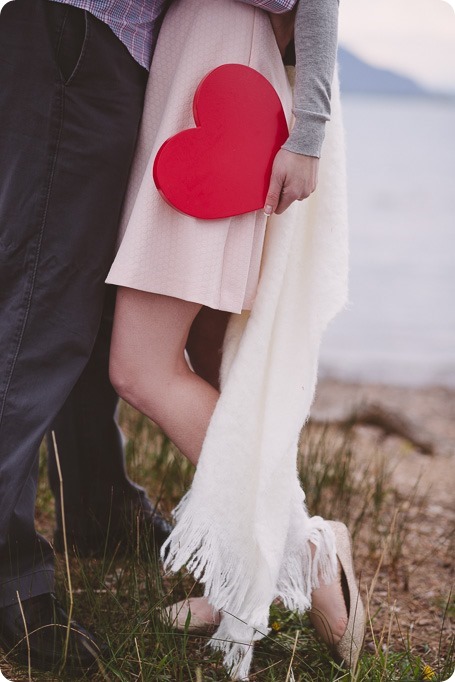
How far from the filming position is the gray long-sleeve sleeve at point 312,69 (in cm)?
143

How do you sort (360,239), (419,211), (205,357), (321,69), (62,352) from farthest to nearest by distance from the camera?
1. (419,211)
2. (360,239)
3. (205,357)
4. (62,352)
5. (321,69)

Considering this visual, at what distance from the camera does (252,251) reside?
1.54m

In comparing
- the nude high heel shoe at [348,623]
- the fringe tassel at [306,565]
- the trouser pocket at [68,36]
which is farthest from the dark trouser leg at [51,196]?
the nude high heel shoe at [348,623]

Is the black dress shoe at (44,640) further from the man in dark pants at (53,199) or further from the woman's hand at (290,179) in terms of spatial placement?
the woman's hand at (290,179)

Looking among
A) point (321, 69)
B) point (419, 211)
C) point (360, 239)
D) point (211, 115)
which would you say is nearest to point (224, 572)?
point (211, 115)

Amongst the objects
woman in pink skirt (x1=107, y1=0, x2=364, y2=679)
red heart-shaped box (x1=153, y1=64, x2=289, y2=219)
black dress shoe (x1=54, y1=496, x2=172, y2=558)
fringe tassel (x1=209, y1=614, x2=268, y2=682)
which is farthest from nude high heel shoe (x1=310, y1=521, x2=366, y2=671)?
red heart-shaped box (x1=153, y1=64, x2=289, y2=219)

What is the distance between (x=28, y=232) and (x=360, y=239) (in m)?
12.7

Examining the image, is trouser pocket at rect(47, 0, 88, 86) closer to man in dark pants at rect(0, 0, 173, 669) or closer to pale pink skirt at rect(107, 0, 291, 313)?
man in dark pants at rect(0, 0, 173, 669)

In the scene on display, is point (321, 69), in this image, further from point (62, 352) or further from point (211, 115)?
point (62, 352)

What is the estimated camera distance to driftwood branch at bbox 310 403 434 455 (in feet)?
13.0

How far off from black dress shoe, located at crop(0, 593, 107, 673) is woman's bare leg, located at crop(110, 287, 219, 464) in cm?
46

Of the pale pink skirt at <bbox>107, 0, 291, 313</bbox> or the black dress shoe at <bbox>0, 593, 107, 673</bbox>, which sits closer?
the pale pink skirt at <bbox>107, 0, 291, 313</bbox>

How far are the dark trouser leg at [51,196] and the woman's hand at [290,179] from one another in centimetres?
30

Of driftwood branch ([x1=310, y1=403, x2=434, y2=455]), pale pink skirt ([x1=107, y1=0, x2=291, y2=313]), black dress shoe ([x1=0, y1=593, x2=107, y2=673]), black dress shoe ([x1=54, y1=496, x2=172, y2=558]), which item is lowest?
black dress shoe ([x1=0, y1=593, x2=107, y2=673])
